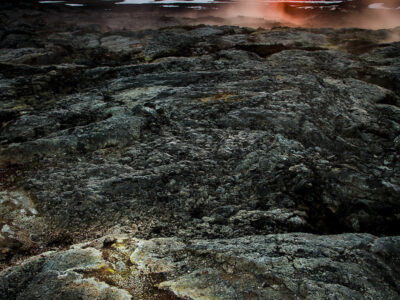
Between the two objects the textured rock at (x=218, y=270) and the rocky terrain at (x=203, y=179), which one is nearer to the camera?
the textured rock at (x=218, y=270)

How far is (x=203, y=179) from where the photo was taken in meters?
4.54

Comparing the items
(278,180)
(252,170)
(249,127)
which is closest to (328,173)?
(278,180)

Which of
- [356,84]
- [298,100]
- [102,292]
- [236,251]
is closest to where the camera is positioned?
[102,292]

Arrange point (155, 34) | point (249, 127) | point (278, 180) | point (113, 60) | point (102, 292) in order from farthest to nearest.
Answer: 1. point (155, 34)
2. point (113, 60)
3. point (249, 127)
4. point (278, 180)
5. point (102, 292)

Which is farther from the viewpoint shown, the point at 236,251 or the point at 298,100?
the point at 298,100

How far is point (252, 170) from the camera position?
15.2ft

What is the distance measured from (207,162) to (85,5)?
31652 mm

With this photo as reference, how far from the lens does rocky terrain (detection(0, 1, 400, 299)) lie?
118 inches

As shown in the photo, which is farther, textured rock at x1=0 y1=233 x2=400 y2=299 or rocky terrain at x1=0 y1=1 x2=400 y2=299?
rocky terrain at x1=0 y1=1 x2=400 y2=299

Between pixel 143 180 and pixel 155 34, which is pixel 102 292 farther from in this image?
pixel 155 34

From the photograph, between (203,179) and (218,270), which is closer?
(218,270)

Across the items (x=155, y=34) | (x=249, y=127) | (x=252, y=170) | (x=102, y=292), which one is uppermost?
(x=155, y=34)

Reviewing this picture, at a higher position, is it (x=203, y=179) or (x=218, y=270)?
(x=203, y=179)

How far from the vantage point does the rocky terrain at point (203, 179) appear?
9.86 ft
